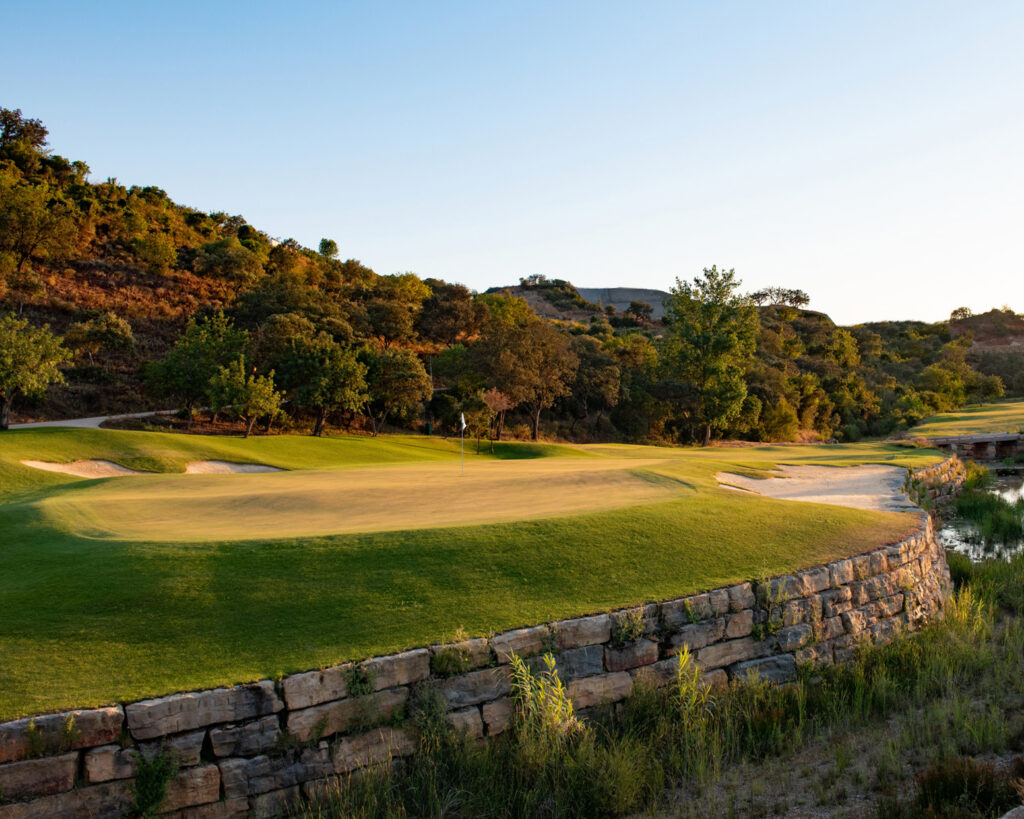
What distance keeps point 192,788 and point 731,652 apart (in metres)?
5.54

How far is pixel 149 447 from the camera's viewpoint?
24203 mm

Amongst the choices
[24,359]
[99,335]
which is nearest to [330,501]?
[24,359]

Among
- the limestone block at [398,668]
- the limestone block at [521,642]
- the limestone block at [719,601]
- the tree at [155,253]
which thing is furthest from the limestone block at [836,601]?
the tree at [155,253]

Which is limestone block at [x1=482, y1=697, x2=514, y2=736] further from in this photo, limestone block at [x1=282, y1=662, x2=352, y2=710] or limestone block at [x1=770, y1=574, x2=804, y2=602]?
limestone block at [x1=770, y1=574, x2=804, y2=602]

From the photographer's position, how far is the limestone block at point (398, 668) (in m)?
5.89

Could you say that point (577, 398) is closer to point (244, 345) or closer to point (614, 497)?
point (244, 345)

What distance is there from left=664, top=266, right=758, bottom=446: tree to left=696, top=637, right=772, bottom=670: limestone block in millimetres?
38389

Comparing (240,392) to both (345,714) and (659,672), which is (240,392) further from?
(659,672)

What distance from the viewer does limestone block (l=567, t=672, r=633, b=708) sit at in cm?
654

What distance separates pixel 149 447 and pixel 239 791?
22186 mm

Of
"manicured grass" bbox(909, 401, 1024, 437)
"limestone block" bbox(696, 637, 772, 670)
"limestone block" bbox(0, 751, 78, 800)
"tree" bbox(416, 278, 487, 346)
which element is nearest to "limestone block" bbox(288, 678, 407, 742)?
"limestone block" bbox(0, 751, 78, 800)

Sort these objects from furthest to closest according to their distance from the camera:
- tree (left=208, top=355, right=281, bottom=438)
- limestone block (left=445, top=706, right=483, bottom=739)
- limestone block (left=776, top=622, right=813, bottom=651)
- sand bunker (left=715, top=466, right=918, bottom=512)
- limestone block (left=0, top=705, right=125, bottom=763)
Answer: tree (left=208, top=355, right=281, bottom=438), sand bunker (left=715, top=466, right=918, bottom=512), limestone block (left=776, top=622, right=813, bottom=651), limestone block (left=445, top=706, right=483, bottom=739), limestone block (left=0, top=705, right=125, bottom=763)

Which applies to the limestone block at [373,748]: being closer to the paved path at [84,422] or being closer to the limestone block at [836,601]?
the limestone block at [836,601]

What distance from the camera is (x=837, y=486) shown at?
1770 cm
